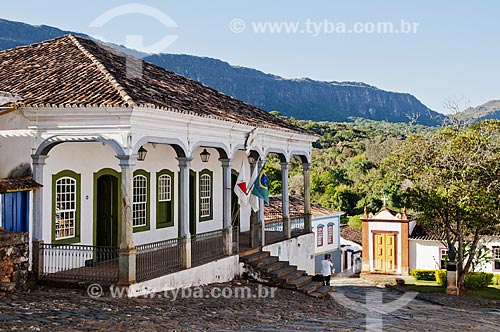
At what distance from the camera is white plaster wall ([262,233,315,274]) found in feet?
60.6

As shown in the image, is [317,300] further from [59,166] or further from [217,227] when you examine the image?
[59,166]

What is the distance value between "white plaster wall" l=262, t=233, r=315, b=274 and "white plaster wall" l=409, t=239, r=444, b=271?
10714 mm

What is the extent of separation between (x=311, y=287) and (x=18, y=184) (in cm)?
800

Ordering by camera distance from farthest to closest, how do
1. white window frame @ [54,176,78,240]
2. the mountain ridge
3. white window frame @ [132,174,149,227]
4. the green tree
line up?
1. the mountain ridge
2. the green tree
3. white window frame @ [132,174,149,227]
4. white window frame @ [54,176,78,240]

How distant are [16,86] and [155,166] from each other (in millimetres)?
4525

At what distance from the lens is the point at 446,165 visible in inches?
882

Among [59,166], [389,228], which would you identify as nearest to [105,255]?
[59,166]

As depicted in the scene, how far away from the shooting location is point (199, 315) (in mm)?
10555

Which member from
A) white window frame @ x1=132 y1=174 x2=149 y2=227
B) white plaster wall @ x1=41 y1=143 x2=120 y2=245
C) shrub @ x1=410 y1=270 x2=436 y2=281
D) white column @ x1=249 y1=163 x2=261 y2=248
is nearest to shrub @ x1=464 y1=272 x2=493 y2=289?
shrub @ x1=410 y1=270 x2=436 y2=281

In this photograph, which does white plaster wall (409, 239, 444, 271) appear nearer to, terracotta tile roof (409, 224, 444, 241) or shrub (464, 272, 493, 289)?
terracotta tile roof (409, 224, 444, 241)

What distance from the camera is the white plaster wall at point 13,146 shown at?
1216 centimetres

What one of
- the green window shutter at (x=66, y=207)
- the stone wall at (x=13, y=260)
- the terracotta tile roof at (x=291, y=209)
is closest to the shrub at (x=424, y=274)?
the terracotta tile roof at (x=291, y=209)

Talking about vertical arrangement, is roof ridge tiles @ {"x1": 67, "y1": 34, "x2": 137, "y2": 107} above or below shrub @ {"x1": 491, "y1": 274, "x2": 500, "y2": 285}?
above

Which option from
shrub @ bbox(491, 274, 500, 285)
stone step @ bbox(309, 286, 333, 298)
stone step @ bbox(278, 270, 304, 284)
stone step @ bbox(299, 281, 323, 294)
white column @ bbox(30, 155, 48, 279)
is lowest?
shrub @ bbox(491, 274, 500, 285)
